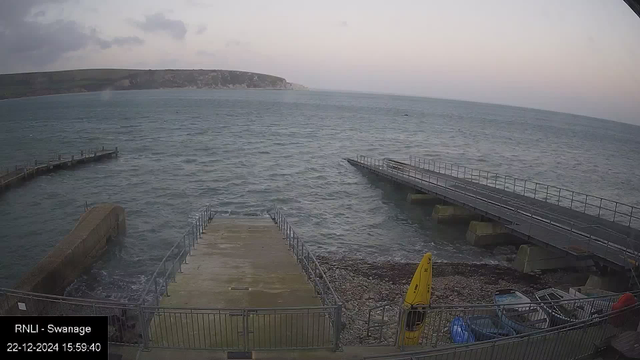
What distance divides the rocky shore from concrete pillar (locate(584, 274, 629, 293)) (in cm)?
115

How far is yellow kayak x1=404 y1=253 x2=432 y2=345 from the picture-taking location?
9.00 metres

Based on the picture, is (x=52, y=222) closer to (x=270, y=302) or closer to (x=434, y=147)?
(x=270, y=302)

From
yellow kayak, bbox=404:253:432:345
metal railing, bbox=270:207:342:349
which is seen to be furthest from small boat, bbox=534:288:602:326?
metal railing, bbox=270:207:342:349

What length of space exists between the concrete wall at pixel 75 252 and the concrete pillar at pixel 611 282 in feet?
67.2

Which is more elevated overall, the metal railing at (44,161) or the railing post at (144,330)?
the railing post at (144,330)

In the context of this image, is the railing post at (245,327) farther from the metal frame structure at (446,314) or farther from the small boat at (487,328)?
the small boat at (487,328)

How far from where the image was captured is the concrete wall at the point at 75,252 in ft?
49.1

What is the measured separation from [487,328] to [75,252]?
16191 millimetres

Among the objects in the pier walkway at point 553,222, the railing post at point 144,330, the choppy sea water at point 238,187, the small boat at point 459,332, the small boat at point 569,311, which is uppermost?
the railing post at point 144,330

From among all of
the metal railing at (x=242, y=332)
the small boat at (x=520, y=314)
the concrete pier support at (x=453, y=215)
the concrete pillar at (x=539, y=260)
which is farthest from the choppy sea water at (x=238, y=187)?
the metal railing at (x=242, y=332)

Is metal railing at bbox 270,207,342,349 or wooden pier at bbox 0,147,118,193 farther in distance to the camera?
wooden pier at bbox 0,147,118,193

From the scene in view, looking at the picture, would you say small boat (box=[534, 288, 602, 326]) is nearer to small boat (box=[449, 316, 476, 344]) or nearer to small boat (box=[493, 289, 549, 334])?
small boat (box=[493, 289, 549, 334])

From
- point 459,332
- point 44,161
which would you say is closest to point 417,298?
point 459,332

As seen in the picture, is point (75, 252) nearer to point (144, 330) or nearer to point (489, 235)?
point (144, 330)
